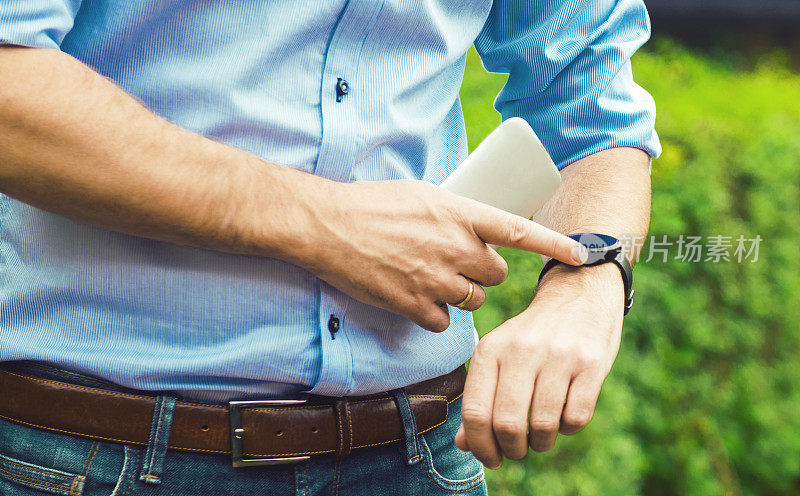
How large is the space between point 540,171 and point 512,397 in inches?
15.2

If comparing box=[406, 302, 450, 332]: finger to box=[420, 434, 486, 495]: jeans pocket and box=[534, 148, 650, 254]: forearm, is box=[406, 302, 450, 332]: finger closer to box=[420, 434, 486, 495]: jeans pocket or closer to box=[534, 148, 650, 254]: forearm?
box=[420, 434, 486, 495]: jeans pocket

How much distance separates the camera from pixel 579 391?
1095 mm

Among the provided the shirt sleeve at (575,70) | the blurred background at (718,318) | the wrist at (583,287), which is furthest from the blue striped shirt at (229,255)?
the blurred background at (718,318)

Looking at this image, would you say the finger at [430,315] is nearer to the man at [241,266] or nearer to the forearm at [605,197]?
the man at [241,266]

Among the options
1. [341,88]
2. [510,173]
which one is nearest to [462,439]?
[510,173]

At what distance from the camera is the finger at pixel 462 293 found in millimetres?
1196

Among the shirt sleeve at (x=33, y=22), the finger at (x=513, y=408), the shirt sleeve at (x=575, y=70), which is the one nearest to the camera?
the shirt sleeve at (x=33, y=22)

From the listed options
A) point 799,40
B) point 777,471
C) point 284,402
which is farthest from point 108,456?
point 799,40

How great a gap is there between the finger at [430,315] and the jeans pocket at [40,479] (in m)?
0.55

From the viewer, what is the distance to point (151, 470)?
1137mm

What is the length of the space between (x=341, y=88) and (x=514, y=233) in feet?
1.19

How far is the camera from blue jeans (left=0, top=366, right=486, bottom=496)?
1.12 metres

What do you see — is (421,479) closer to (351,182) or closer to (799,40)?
(351,182)

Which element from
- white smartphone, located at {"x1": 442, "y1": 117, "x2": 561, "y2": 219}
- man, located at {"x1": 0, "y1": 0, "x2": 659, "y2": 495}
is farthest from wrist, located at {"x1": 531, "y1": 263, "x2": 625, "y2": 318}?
white smartphone, located at {"x1": 442, "y1": 117, "x2": 561, "y2": 219}
